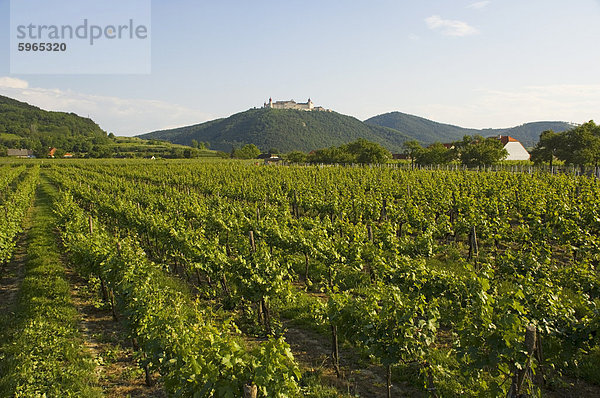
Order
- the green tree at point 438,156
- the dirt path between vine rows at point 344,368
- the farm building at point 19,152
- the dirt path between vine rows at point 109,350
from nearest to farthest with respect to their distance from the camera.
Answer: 1. the dirt path between vine rows at point 344,368
2. the dirt path between vine rows at point 109,350
3. the green tree at point 438,156
4. the farm building at point 19,152

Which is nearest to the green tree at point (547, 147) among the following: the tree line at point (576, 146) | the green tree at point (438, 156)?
the tree line at point (576, 146)

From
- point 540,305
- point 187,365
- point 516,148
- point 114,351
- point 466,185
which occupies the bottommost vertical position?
point 114,351

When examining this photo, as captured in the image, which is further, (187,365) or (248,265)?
(248,265)

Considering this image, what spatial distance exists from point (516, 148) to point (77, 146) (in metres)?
132

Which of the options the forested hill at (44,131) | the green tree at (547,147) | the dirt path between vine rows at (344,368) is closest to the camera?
the dirt path between vine rows at (344,368)

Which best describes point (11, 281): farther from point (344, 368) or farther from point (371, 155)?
point (371, 155)

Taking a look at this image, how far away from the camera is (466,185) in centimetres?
2161

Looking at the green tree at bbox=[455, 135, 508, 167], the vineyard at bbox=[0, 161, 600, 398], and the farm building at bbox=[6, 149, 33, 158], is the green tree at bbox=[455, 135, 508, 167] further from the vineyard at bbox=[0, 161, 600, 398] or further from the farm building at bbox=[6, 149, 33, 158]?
the farm building at bbox=[6, 149, 33, 158]

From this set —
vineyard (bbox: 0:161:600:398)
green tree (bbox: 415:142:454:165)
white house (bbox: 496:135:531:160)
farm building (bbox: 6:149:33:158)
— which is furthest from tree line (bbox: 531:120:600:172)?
farm building (bbox: 6:149:33:158)

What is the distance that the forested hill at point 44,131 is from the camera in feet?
380

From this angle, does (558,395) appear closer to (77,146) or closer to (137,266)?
(137,266)

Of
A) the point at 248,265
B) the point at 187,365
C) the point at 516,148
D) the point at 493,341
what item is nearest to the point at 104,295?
the point at 248,265

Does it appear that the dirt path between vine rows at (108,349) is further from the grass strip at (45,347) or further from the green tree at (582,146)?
the green tree at (582,146)

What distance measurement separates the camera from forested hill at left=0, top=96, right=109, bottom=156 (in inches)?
4555
